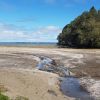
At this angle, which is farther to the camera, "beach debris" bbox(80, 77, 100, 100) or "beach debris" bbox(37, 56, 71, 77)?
→ "beach debris" bbox(37, 56, 71, 77)

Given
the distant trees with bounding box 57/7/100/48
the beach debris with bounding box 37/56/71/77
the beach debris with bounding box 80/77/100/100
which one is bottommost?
the beach debris with bounding box 80/77/100/100

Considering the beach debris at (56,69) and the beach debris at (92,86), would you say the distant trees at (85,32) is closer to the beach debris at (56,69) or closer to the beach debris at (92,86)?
the beach debris at (56,69)

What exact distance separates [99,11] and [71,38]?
10.8 metres

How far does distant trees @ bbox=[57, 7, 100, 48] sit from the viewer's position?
6919cm

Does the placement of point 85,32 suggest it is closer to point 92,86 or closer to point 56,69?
point 56,69

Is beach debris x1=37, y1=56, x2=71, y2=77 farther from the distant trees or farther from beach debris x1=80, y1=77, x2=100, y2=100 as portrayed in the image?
→ the distant trees

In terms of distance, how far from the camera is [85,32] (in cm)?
7138

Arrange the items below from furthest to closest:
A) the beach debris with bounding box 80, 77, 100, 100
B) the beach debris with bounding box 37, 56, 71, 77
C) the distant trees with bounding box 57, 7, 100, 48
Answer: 1. the distant trees with bounding box 57, 7, 100, 48
2. the beach debris with bounding box 37, 56, 71, 77
3. the beach debris with bounding box 80, 77, 100, 100

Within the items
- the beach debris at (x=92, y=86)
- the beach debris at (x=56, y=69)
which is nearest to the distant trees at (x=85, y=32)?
the beach debris at (x=56, y=69)

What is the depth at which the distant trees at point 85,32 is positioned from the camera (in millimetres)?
69188

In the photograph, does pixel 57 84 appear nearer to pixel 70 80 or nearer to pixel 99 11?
pixel 70 80

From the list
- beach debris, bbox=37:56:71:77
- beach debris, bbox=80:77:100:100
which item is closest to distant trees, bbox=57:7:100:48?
beach debris, bbox=37:56:71:77

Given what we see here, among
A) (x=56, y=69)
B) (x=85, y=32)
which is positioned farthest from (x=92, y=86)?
(x=85, y=32)

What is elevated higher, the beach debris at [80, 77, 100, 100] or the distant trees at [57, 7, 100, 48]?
the distant trees at [57, 7, 100, 48]
